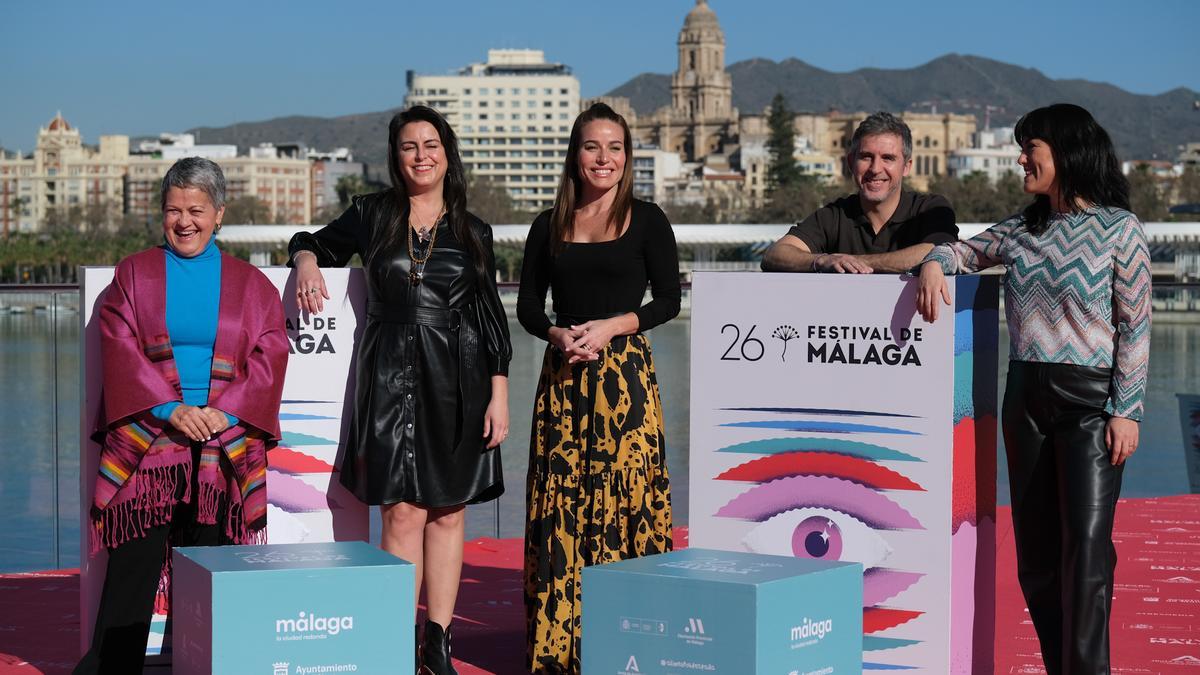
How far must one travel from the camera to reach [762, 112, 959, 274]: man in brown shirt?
3.21 metres

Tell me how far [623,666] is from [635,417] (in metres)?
1.06

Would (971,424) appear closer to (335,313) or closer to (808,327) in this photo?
(808,327)

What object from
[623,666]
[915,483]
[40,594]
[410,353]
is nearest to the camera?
[623,666]

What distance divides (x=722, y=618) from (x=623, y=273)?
1.24 metres

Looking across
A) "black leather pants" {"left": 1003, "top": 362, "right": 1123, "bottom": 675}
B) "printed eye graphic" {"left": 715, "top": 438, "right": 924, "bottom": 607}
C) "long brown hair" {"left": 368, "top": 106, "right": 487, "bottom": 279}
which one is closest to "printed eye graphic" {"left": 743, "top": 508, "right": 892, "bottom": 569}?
"printed eye graphic" {"left": 715, "top": 438, "right": 924, "bottom": 607}

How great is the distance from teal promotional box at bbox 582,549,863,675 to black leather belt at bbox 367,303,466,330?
3.30 ft

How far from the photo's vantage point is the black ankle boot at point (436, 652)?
10.9ft

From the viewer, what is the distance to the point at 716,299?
10.2 ft

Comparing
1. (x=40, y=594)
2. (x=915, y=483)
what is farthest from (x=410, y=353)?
(x=40, y=594)

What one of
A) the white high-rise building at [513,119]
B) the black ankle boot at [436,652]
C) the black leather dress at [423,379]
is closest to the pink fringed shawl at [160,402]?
the black leather dress at [423,379]

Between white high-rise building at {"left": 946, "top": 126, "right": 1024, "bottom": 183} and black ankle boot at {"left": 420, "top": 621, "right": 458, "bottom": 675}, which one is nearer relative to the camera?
black ankle boot at {"left": 420, "top": 621, "right": 458, "bottom": 675}

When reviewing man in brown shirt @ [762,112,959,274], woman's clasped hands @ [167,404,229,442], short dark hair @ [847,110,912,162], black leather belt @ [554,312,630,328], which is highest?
short dark hair @ [847,110,912,162]

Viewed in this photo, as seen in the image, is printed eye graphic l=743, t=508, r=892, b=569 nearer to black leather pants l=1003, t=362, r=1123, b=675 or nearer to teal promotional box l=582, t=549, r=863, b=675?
black leather pants l=1003, t=362, r=1123, b=675

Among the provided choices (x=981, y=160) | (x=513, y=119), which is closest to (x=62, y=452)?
(x=513, y=119)
